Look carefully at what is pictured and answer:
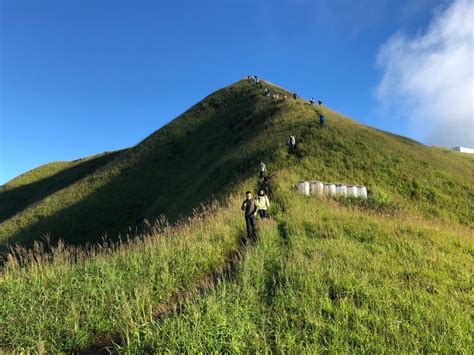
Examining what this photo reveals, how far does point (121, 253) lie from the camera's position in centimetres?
930

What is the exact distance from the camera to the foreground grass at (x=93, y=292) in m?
5.80

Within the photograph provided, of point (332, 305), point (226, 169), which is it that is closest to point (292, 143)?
point (226, 169)

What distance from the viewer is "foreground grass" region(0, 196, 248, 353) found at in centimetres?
580

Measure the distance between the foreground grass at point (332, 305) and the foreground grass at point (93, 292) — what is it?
3.29 feet

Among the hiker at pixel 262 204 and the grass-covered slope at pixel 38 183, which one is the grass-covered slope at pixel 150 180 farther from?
the hiker at pixel 262 204

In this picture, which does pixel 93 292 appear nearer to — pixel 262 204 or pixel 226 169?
pixel 262 204

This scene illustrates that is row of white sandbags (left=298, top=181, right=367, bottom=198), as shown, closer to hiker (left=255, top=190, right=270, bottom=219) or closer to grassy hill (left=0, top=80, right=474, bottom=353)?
grassy hill (left=0, top=80, right=474, bottom=353)

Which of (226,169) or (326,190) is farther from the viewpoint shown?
(226,169)

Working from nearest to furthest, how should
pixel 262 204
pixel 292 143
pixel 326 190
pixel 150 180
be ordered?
pixel 262 204, pixel 326 190, pixel 292 143, pixel 150 180

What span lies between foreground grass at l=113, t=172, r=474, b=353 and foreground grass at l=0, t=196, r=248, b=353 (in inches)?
39.5

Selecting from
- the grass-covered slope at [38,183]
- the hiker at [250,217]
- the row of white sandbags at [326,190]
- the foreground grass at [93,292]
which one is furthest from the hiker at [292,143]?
the grass-covered slope at [38,183]

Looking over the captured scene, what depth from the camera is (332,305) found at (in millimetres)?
6160

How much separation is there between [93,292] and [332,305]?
452 centimetres

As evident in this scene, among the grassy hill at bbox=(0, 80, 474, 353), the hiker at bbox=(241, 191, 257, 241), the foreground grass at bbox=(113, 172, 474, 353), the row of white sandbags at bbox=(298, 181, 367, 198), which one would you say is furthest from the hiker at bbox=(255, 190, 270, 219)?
the row of white sandbags at bbox=(298, 181, 367, 198)
